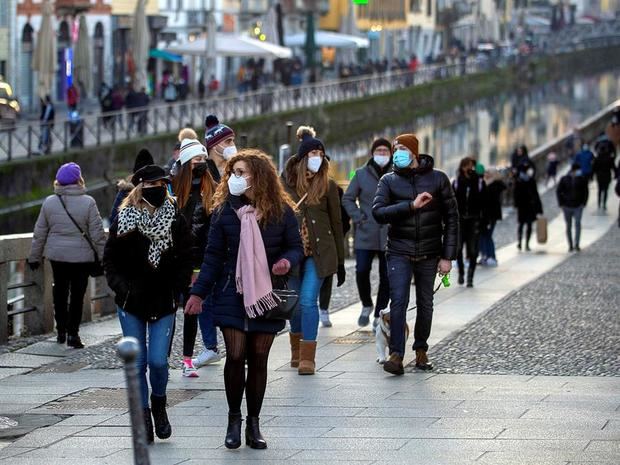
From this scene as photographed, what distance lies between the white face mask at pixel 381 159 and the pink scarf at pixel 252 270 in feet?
15.8

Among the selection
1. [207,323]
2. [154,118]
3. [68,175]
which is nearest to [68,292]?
[68,175]

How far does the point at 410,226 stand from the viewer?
11812 millimetres

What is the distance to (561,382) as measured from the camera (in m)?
11.5

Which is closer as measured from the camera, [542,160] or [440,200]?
[440,200]

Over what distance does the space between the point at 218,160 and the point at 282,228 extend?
9.48 feet

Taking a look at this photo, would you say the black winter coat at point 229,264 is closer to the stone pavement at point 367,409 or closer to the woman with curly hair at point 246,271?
the woman with curly hair at point 246,271

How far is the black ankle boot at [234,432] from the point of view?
927cm

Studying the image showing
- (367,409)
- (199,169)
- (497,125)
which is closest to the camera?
(367,409)

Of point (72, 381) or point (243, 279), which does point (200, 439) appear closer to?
point (243, 279)

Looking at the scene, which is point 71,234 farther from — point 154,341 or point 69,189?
point 154,341

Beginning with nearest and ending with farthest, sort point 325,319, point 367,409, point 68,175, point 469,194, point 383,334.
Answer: point 367,409
point 383,334
point 68,175
point 325,319
point 469,194

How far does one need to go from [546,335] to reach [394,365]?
2716 mm

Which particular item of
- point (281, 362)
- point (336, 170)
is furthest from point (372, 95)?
point (281, 362)

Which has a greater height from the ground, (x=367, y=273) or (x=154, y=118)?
(x=367, y=273)
